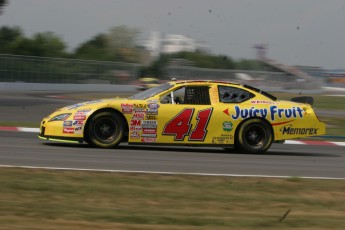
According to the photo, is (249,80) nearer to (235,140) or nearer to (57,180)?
(235,140)

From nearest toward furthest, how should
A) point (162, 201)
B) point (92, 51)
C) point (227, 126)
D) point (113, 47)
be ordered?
point (162, 201) < point (227, 126) < point (92, 51) < point (113, 47)

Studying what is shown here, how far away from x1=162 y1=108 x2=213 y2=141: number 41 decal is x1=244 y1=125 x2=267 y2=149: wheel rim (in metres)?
0.91

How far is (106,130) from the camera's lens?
1200cm

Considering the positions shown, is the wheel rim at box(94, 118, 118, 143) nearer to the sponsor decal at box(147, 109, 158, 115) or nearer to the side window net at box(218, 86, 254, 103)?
the sponsor decal at box(147, 109, 158, 115)

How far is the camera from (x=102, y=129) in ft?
39.3

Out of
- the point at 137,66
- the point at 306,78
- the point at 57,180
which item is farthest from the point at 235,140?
the point at 306,78

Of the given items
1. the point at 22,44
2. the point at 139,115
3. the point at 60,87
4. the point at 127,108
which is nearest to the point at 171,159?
the point at 139,115

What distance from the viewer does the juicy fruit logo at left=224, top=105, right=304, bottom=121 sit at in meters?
12.4

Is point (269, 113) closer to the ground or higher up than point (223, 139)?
higher up

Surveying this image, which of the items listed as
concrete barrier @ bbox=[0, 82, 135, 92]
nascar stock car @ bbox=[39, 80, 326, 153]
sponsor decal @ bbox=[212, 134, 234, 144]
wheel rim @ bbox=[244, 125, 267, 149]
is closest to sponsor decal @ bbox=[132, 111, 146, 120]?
nascar stock car @ bbox=[39, 80, 326, 153]

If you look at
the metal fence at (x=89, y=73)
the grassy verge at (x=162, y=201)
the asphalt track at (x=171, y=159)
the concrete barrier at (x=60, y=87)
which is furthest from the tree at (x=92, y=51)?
the grassy verge at (x=162, y=201)

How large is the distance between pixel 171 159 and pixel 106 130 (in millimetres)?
1555

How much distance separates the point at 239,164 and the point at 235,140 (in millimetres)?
1587

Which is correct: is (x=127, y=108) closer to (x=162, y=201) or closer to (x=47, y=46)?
(x=162, y=201)
